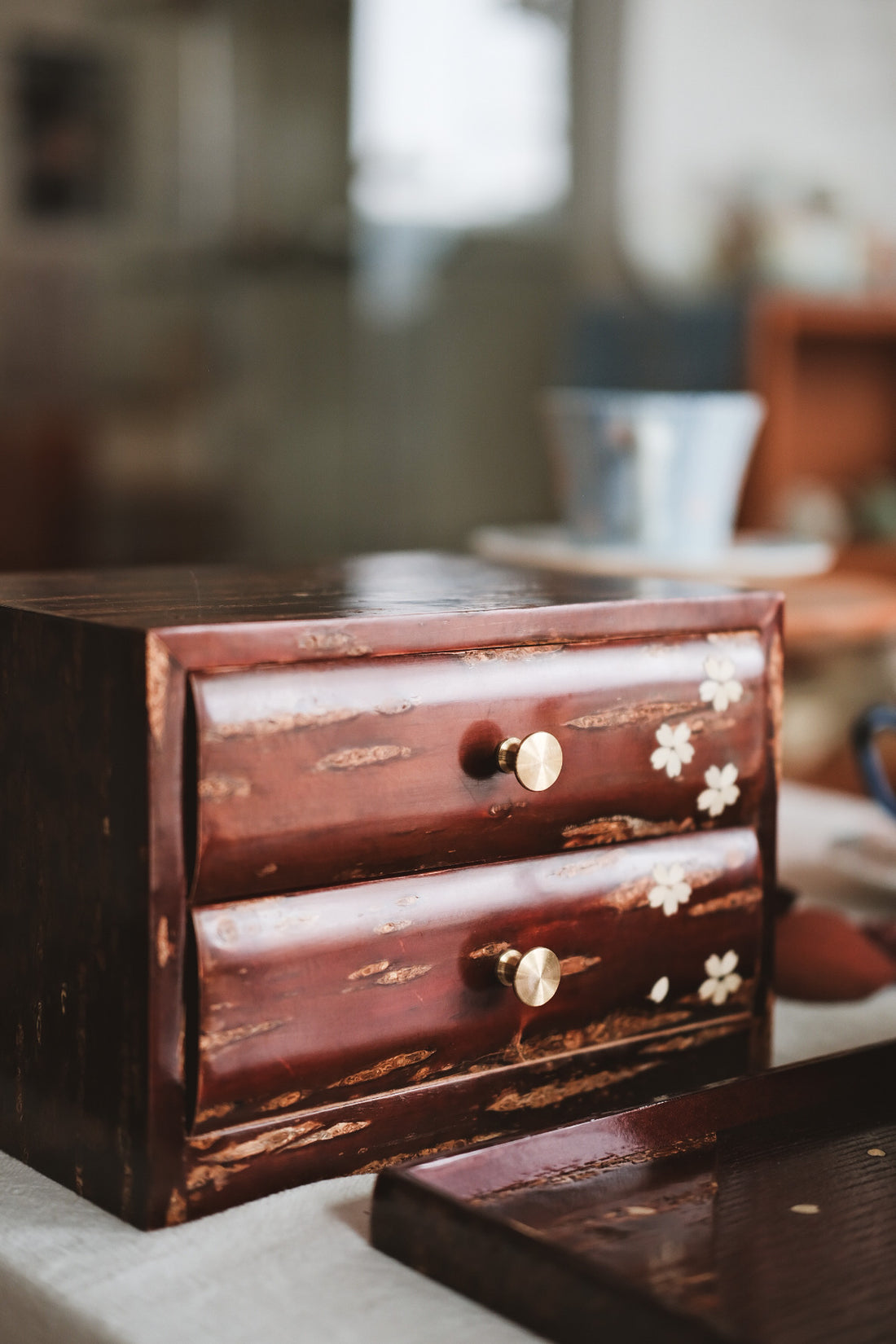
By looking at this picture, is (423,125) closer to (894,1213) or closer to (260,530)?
(260,530)

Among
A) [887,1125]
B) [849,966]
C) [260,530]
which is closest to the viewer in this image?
[887,1125]

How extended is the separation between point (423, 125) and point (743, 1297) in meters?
3.29

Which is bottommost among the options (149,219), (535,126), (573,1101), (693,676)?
(573,1101)

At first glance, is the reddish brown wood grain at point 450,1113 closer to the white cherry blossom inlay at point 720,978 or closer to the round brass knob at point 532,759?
the white cherry blossom inlay at point 720,978

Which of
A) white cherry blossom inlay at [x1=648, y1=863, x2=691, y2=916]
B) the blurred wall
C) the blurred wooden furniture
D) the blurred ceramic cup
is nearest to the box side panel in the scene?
white cherry blossom inlay at [x1=648, y1=863, x2=691, y2=916]

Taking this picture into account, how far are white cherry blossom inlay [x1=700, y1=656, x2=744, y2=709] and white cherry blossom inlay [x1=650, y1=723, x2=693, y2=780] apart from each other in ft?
0.06

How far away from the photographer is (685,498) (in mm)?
1276

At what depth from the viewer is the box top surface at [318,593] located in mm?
516

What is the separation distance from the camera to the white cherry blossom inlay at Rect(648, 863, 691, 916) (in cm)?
61

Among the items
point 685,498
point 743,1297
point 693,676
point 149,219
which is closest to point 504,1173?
point 743,1297

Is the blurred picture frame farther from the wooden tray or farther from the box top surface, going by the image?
the wooden tray

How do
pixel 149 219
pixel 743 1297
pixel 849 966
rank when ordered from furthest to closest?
1. pixel 149 219
2. pixel 849 966
3. pixel 743 1297

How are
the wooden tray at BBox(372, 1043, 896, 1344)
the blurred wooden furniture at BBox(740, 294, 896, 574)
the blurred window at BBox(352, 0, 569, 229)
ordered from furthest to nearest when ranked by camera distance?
the blurred window at BBox(352, 0, 569, 229) < the blurred wooden furniture at BBox(740, 294, 896, 574) < the wooden tray at BBox(372, 1043, 896, 1344)

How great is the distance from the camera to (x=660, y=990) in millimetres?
614
